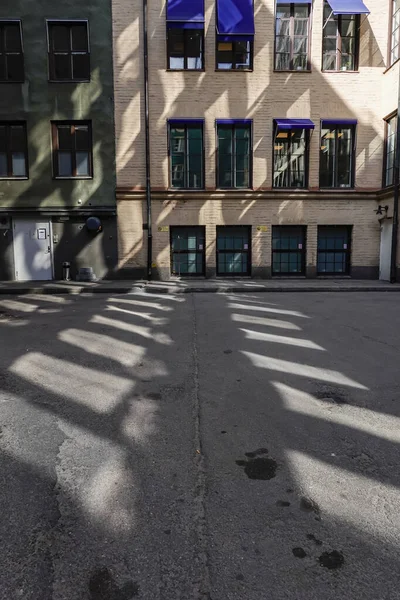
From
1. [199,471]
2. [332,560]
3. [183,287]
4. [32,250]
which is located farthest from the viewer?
[32,250]

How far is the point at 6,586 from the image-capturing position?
6.89ft

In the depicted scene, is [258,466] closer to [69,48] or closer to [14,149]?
[14,149]

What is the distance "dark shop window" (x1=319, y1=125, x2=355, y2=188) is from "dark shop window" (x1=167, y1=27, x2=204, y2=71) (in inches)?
220

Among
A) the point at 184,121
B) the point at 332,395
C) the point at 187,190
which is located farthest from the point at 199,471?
the point at 184,121

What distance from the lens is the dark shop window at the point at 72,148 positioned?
55.9 ft

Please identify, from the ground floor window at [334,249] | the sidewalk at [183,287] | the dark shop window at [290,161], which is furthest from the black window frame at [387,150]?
the sidewalk at [183,287]

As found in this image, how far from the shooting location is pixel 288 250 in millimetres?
17812

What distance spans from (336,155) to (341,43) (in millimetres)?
4217

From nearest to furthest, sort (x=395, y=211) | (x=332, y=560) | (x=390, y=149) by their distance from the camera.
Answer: (x=332, y=560), (x=395, y=211), (x=390, y=149)

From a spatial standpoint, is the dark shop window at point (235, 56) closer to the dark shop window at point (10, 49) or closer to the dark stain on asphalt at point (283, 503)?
the dark shop window at point (10, 49)

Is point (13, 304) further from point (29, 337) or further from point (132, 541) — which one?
point (132, 541)

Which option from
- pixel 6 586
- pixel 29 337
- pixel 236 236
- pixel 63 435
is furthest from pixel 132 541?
pixel 236 236

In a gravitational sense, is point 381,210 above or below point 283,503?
above

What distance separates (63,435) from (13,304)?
918 centimetres
